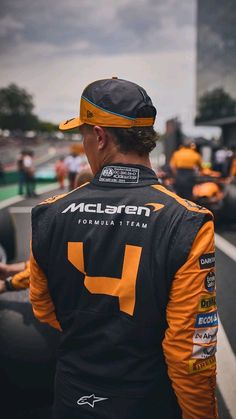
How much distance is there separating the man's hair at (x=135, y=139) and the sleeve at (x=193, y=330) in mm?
361

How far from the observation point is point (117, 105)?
1.41 metres

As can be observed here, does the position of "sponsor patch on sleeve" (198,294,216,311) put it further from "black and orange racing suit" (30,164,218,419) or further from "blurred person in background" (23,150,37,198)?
"blurred person in background" (23,150,37,198)

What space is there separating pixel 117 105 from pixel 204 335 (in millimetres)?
858

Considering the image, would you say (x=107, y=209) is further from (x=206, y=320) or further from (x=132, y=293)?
(x=206, y=320)

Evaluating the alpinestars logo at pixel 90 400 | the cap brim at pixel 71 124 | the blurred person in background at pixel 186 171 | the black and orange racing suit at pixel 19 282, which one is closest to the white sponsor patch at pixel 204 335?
the alpinestars logo at pixel 90 400

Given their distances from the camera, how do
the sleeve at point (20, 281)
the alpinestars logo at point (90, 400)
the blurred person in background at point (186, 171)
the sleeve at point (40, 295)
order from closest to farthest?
1. the alpinestars logo at point (90, 400)
2. the sleeve at point (40, 295)
3. the sleeve at point (20, 281)
4. the blurred person in background at point (186, 171)

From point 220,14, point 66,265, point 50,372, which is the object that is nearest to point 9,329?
point 50,372

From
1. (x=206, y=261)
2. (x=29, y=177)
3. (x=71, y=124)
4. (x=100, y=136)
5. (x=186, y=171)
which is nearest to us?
(x=206, y=261)

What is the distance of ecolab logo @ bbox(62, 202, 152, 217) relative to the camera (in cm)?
139

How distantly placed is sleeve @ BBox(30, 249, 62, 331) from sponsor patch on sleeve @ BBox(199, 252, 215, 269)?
2.06 ft

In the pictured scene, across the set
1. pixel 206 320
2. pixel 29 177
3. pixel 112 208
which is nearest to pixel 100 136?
pixel 112 208

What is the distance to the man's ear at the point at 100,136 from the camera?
4.75 ft

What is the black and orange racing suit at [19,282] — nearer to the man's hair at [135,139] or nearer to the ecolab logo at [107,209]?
the ecolab logo at [107,209]

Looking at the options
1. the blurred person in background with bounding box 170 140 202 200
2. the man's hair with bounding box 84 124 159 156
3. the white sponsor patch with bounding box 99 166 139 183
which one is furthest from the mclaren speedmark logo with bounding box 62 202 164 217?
the blurred person in background with bounding box 170 140 202 200
